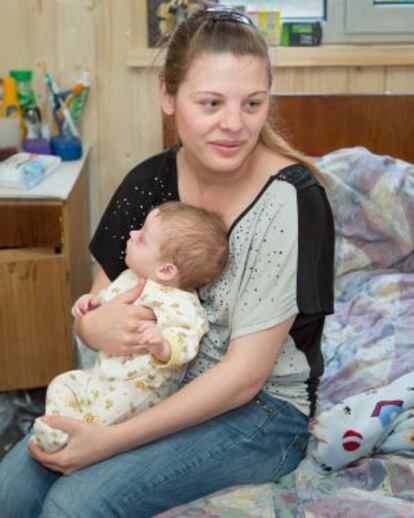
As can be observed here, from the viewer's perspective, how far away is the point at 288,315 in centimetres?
117

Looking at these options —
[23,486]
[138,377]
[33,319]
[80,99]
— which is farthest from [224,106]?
[80,99]

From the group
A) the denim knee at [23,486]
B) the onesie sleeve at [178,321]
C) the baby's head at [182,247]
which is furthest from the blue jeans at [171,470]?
the baby's head at [182,247]

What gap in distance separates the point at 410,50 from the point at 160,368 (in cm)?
170

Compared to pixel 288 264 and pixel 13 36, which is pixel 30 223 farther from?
pixel 288 264

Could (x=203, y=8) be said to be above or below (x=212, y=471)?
above

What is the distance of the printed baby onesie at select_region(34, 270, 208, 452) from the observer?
3.78 feet

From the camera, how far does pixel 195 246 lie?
3.97ft

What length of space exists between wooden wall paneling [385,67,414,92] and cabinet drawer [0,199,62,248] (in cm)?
117

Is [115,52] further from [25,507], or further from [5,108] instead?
[25,507]

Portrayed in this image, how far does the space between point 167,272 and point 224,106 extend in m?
0.27

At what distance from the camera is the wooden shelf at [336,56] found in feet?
8.06

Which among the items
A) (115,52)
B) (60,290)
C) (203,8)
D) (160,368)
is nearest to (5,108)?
(115,52)

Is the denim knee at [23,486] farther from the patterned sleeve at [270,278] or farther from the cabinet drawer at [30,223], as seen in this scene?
the cabinet drawer at [30,223]

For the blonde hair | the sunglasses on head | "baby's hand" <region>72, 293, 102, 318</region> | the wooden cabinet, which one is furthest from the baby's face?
the wooden cabinet
